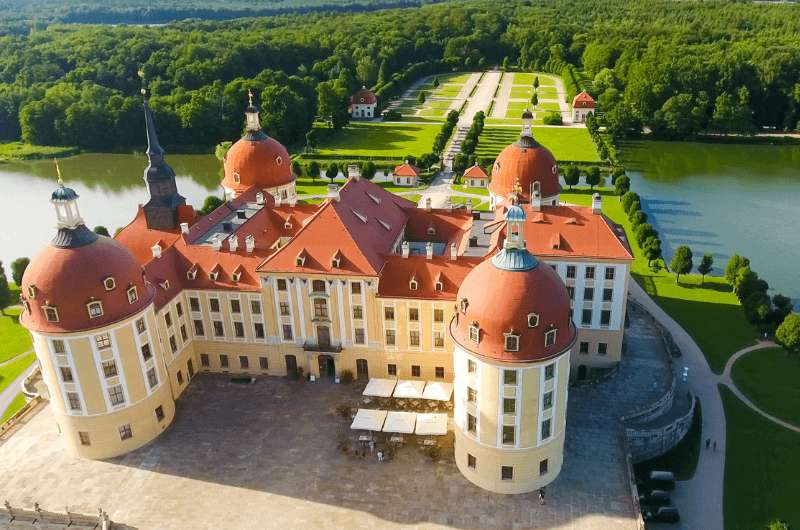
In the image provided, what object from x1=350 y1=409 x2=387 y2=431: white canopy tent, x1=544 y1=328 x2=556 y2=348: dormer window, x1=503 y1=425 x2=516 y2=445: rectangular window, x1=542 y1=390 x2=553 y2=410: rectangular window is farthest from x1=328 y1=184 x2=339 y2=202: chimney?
x1=542 y1=390 x2=553 y2=410: rectangular window

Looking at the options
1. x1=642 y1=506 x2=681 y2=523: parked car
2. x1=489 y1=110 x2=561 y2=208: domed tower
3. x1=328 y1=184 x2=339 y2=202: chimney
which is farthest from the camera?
x1=489 y1=110 x2=561 y2=208: domed tower

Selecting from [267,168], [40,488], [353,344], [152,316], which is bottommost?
[40,488]

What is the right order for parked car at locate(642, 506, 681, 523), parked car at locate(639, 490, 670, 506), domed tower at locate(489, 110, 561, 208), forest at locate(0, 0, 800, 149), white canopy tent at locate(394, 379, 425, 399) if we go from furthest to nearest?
1. forest at locate(0, 0, 800, 149)
2. domed tower at locate(489, 110, 561, 208)
3. white canopy tent at locate(394, 379, 425, 399)
4. parked car at locate(639, 490, 670, 506)
5. parked car at locate(642, 506, 681, 523)

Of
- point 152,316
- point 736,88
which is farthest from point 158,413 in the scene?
point 736,88

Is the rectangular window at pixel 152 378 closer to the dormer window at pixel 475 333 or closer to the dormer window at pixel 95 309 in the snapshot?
the dormer window at pixel 95 309

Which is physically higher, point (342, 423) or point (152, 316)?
point (152, 316)

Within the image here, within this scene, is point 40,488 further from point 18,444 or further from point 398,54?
point 398,54

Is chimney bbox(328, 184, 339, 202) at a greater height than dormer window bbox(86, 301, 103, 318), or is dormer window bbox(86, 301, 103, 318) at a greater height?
chimney bbox(328, 184, 339, 202)

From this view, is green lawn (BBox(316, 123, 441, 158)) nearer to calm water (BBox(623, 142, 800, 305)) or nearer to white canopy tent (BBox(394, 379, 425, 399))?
calm water (BBox(623, 142, 800, 305))
